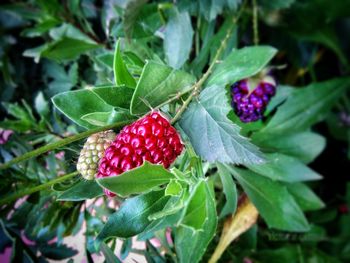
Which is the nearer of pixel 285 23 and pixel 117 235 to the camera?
pixel 117 235

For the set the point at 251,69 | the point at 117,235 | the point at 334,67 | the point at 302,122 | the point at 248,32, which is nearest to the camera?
the point at 117,235

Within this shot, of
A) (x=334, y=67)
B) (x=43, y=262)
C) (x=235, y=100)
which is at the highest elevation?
(x=235, y=100)

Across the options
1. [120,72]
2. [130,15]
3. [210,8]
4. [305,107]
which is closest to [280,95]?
[305,107]

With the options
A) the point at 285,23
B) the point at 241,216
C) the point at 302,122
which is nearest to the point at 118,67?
the point at 241,216

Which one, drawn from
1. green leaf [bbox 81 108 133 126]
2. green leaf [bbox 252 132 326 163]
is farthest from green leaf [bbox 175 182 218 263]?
green leaf [bbox 252 132 326 163]

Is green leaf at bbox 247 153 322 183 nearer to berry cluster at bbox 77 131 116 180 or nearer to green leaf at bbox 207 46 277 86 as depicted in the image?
green leaf at bbox 207 46 277 86

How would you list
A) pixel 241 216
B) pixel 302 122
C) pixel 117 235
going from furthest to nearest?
pixel 302 122, pixel 241 216, pixel 117 235

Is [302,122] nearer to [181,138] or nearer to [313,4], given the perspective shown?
[313,4]
